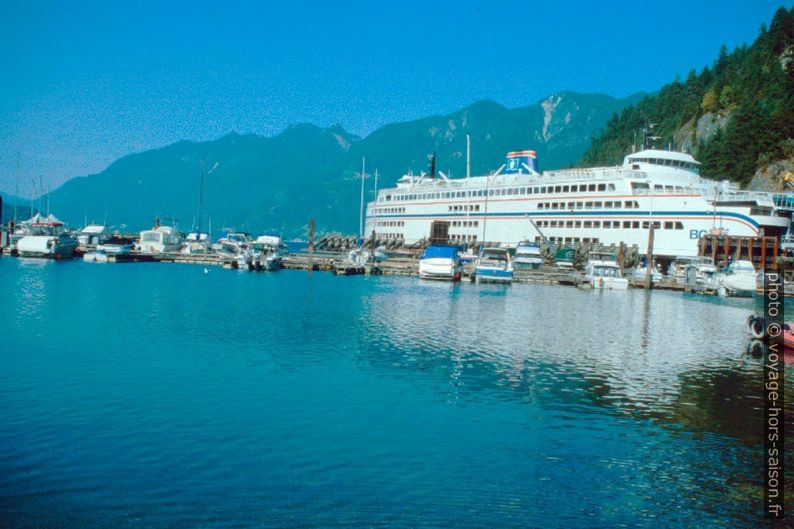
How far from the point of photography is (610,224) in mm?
79375

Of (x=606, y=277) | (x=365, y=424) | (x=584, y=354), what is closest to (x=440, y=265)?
(x=606, y=277)

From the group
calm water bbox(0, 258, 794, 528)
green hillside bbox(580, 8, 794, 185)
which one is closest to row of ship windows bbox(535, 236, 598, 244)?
green hillside bbox(580, 8, 794, 185)

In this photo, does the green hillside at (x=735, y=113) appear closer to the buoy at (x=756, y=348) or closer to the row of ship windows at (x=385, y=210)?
the row of ship windows at (x=385, y=210)

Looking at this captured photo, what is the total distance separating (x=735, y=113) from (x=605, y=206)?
111 ft

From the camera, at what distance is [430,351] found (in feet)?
83.7

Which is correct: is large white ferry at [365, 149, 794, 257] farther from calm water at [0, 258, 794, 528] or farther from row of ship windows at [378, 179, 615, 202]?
calm water at [0, 258, 794, 528]

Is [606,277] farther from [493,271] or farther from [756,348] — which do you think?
[756,348]

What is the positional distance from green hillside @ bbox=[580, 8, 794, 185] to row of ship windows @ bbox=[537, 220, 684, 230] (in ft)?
71.5

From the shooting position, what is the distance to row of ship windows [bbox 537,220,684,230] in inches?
2876

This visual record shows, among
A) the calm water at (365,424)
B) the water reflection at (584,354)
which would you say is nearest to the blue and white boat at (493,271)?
the water reflection at (584,354)

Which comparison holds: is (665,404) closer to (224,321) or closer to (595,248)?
(224,321)

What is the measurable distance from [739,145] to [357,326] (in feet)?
267

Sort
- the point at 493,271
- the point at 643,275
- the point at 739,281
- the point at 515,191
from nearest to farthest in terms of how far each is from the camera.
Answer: the point at 739,281
the point at 493,271
the point at 643,275
the point at 515,191

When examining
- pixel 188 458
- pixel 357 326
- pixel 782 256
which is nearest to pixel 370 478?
pixel 188 458
